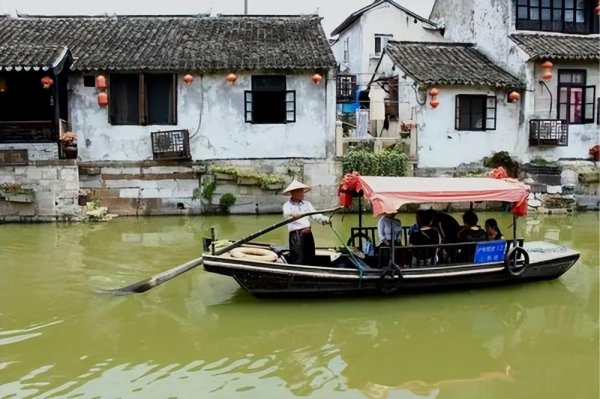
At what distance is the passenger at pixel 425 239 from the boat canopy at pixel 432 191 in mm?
561

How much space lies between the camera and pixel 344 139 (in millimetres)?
16062

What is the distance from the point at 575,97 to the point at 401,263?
12.0 meters

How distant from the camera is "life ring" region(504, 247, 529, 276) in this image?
316 inches

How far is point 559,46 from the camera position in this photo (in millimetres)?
16797

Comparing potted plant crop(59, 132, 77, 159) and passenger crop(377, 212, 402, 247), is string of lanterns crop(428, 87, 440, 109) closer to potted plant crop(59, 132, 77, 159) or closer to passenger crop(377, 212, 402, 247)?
passenger crop(377, 212, 402, 247)

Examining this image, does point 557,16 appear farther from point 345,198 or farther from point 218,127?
point 345,198

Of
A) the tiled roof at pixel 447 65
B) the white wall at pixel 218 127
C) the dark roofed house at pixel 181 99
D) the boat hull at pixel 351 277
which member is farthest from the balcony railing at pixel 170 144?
the boat hull at pixel 351 277

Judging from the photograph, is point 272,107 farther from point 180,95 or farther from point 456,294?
point 456,294

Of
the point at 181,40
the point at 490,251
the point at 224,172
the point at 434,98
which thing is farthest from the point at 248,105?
the point at 490,251

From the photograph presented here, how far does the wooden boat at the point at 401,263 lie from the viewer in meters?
7.25

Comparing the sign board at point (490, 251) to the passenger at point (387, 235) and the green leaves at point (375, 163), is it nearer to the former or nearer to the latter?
the passenger at point (387, 235)

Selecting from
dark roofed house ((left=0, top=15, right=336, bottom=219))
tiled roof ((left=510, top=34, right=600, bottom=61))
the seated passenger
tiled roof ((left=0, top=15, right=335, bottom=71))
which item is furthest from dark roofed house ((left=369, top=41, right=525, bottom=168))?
the seated passenger

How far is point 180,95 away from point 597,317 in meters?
11.4

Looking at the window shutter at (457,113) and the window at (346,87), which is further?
the window at (346,87)
